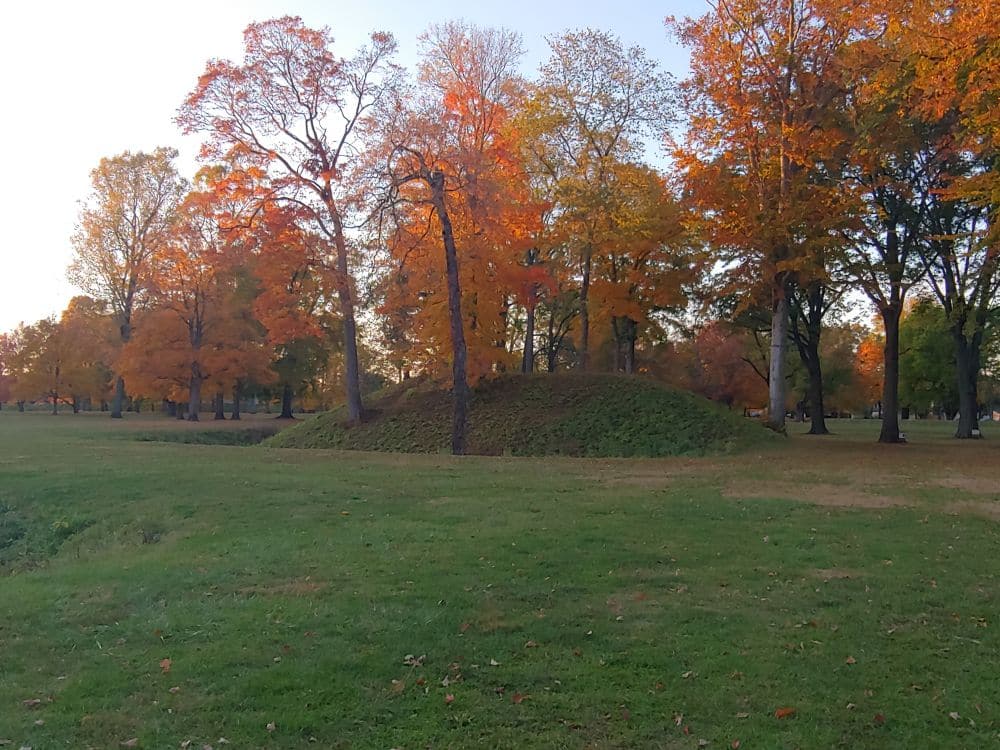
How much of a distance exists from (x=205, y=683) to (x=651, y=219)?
78.4 feet

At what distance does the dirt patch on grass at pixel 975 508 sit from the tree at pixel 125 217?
151ft

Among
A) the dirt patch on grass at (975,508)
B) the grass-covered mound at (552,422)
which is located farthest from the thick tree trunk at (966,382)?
the dirt patch on grass at (975,508)

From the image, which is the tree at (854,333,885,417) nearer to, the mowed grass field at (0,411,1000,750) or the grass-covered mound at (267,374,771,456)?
the grass-covered mound at (267,374,771,456)

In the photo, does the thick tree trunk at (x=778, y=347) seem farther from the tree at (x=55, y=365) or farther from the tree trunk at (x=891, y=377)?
the tree at (x=55, y=365)

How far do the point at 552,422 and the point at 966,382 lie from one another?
17203mm

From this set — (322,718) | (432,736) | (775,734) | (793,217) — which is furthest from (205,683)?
(793,217)

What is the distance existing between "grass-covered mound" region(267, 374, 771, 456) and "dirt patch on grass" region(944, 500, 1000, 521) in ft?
35.5

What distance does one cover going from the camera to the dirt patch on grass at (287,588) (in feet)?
22.3

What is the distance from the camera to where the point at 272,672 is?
504cm

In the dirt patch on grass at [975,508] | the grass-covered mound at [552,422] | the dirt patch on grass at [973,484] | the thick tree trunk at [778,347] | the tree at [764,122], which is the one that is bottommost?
the dirt patch on grass at [975,508]

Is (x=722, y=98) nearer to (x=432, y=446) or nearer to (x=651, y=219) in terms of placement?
(x=651, y=219)

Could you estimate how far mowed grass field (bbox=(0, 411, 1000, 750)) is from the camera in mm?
4383

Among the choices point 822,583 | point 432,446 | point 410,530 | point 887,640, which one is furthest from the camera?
point 432,446

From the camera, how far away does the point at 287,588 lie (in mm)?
6930
